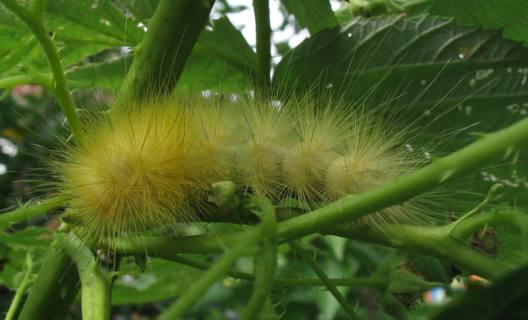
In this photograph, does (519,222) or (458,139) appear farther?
(458,139)

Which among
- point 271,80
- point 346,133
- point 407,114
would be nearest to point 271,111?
point 271,80

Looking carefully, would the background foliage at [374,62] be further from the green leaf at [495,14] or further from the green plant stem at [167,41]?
the green plant stem at [167,41]

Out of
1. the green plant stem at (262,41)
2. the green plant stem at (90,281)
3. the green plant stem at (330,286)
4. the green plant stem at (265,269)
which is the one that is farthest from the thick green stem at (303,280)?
the green plant stem at (262,41)

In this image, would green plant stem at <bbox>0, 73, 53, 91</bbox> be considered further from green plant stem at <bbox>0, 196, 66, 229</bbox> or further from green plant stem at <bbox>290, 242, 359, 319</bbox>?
green plant stem at <bbox>290, 242, 359, 319</bbox>

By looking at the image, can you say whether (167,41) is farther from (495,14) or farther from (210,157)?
(495,14)

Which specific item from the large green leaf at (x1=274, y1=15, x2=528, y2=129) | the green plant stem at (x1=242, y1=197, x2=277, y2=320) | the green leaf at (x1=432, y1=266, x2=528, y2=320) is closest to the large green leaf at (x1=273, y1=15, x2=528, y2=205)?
the large green leaf at (x1=274, y1=15, x2=528, y2=129)

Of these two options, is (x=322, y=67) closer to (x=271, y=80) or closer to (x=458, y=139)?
(x=271, y=80)
